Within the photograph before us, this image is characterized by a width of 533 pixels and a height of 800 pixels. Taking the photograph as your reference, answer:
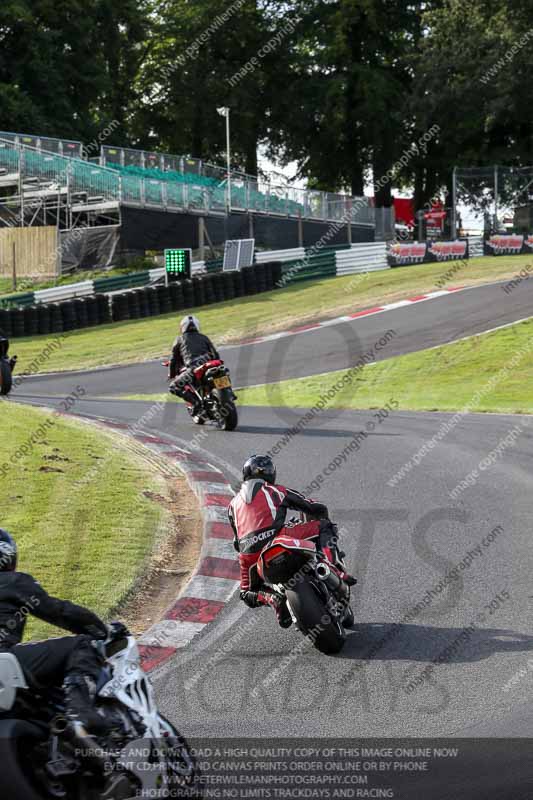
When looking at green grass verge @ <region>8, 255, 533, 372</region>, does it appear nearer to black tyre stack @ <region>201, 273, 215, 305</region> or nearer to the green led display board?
black tyre stack @ <region>201, 273, 215, 305</region>

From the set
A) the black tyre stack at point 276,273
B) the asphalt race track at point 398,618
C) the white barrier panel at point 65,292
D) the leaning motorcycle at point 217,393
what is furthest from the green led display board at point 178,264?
the asphalt race track at point 398,618

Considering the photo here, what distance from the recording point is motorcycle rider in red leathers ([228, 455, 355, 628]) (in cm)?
720

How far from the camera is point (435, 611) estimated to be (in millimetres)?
7414

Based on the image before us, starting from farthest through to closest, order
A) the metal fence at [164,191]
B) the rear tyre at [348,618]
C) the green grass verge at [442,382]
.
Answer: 1. the metal fence at [164,191]
2. the green grass verge at [442,382]
3. the rear tyre at [348,618]

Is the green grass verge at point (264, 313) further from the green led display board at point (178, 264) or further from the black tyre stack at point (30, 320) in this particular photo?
the green led display board at point (178, 264)

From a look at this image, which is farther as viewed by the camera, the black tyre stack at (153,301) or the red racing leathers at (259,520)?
the black tyre stack at (153,301)

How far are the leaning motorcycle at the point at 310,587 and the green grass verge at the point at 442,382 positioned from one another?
445 inches

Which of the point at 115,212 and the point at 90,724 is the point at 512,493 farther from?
the point at 115,212

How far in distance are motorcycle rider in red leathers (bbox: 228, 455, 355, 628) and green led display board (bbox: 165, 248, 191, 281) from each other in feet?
87.2

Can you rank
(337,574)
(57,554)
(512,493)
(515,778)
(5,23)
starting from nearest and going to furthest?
1. (515,778)
2. (337,574)
3. (57,554)
4. (512,493)
5. (5,23)

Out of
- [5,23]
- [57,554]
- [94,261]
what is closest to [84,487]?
[57,554]

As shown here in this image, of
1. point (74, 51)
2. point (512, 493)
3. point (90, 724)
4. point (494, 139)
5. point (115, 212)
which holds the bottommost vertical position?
point (512, 493)

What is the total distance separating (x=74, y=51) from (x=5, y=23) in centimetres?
508

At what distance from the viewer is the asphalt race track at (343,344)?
79.0ft
